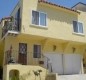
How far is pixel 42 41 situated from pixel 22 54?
9.14 ft

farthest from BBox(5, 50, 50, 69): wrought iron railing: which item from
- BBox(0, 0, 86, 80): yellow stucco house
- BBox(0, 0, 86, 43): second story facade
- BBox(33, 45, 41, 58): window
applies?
BBox(0, 0, 86, 43): second story facade

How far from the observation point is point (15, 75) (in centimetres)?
1797

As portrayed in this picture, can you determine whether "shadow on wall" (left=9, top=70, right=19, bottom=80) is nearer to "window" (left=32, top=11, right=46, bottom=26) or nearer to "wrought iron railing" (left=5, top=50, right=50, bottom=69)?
"wrought iron railing" (left=5, top=50, right=50, bottom=69)

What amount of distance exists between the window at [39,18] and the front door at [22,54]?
2696 mm

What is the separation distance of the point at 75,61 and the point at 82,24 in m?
4.70

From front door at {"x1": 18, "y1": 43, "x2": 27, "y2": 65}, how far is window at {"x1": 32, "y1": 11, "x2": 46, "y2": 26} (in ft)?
8.85

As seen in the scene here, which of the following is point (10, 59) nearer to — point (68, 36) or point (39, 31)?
point (39, 31)

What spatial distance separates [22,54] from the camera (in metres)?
Result: 20.4

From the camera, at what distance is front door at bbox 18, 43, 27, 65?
792 inches

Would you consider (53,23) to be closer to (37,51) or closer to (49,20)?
(49,20)

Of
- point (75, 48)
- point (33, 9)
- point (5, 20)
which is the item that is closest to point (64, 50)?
point (75, 48)

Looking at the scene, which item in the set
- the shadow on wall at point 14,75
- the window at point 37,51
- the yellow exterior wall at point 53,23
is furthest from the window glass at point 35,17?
the shadow on wall at point 14,75

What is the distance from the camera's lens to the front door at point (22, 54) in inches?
792

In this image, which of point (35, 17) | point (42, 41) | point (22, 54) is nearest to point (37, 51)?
point (42, 41)
